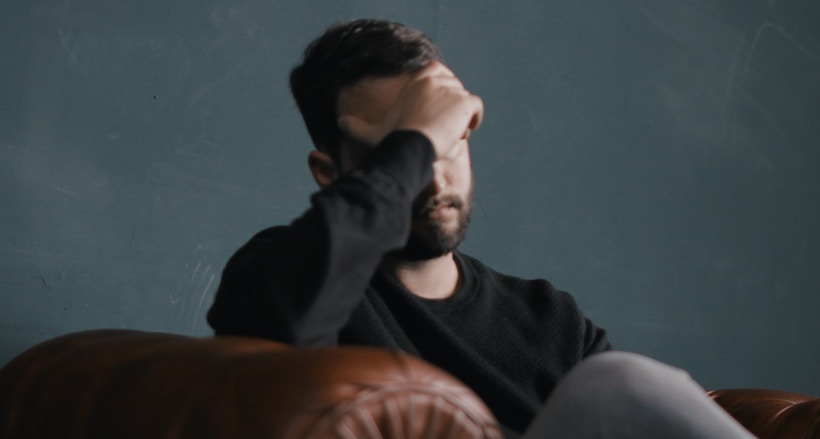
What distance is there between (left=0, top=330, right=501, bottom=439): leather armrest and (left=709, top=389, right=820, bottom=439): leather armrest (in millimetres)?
665

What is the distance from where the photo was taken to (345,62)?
1.26m

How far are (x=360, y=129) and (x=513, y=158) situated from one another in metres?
0.66

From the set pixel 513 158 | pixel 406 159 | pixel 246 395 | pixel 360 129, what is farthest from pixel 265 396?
pixel 513 158

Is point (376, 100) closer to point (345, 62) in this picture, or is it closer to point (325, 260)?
point (345, 62)

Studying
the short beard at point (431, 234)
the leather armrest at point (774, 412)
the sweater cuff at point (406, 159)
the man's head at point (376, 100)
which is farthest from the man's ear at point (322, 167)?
the leather armrest at point (774, 412)

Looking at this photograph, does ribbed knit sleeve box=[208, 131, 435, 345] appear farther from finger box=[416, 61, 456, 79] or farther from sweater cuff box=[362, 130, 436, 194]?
finger box=[416, 61, 456, 79]

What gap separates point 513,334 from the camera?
Answer: 1.25 metres

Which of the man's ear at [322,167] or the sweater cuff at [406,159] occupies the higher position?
the sweater cuff at [406,159]

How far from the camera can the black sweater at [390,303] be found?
88 centimetres

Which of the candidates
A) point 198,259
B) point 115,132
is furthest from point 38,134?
point 198,259

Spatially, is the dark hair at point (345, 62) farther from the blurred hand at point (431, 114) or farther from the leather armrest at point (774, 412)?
the leather armrest at point (774, 412)

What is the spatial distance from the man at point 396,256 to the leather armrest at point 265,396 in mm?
137

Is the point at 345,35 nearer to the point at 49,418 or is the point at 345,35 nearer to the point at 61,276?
the point at 61,276

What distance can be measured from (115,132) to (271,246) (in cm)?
54
